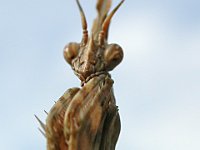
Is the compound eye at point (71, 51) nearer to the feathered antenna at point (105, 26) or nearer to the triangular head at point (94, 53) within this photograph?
the triangular head at point (94, 53)

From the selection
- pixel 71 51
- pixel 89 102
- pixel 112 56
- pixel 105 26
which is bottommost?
pixel 89 102

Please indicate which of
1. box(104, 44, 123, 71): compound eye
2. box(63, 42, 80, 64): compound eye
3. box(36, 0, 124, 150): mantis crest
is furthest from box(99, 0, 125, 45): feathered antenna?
box(63, 42, 80, 64): compound eye

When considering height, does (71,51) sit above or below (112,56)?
above

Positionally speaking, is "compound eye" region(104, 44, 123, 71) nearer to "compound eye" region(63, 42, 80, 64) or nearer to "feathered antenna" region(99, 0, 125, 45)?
"feathered antenna" region(99, 0, 125, 45)

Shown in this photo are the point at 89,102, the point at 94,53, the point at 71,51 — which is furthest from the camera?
the point at 71,51

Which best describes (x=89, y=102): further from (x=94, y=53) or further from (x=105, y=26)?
Answer: (x=105, y=26)

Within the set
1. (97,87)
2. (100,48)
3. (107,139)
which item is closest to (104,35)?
(100,48)

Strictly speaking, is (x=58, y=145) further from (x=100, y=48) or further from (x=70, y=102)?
(x=100, y=48)

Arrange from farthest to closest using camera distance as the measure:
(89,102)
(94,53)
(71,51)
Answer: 1. (71,51)
2. (94,53)
3. (89,102)

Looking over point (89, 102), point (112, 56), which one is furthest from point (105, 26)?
Result: point (89, 102)
